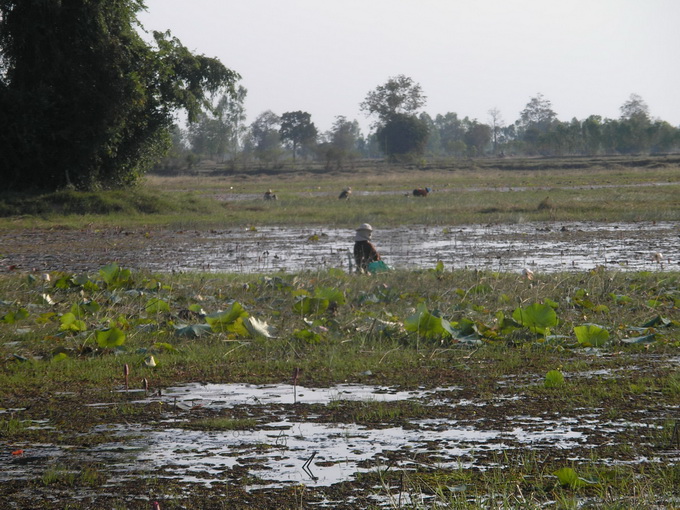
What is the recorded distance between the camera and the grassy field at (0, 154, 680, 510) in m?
3.76

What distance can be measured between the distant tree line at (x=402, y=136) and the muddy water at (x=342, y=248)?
4694 centimetres

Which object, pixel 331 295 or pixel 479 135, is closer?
pixel 331 295

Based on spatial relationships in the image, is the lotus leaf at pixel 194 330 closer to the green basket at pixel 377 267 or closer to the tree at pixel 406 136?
the green basket at pixel 377 267

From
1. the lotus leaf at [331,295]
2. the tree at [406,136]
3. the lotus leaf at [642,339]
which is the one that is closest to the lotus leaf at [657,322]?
the lotus leaf at [642,339]

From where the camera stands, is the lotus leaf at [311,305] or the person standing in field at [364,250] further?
the person standing in field at [364,250]

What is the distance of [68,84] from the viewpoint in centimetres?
2336

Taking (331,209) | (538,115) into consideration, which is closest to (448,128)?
(538,115)

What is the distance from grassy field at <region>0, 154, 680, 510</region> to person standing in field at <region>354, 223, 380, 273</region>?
4.39 ft

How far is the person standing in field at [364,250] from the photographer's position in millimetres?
12297

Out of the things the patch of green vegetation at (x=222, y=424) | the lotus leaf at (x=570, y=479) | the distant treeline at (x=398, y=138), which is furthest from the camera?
the distant treeline at (x=398, y=138)

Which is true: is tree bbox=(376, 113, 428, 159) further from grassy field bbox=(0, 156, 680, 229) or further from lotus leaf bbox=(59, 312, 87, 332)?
lotus leaf bbox=(59, 312, 87, 332)

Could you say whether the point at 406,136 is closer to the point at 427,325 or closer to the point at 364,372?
the point at 427,325

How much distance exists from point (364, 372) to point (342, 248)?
33.2ft

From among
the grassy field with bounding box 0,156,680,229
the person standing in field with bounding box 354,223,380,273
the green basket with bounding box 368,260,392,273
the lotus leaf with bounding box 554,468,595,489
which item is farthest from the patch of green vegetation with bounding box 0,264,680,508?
the grassy field with bounding box 0,156,680,229
